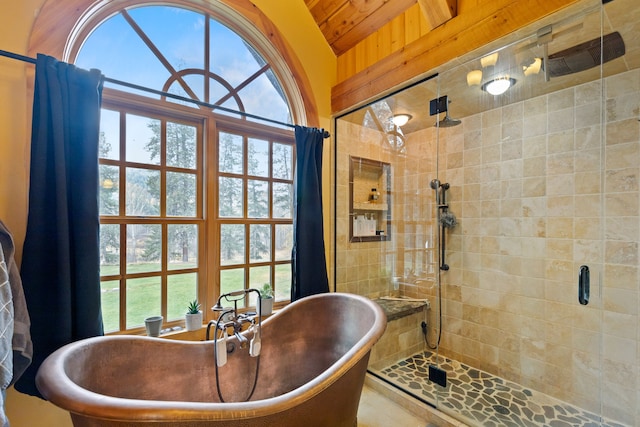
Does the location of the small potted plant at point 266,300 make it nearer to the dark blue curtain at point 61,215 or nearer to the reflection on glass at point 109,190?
the dark blue curtain at point 61,215

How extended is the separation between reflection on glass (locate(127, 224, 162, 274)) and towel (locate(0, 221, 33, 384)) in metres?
0.57

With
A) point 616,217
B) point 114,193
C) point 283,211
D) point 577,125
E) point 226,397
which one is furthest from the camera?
point 283,211

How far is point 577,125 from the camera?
205 cm

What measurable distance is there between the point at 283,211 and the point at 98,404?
5.82 feet

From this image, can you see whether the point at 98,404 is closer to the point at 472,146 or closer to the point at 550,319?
the point at 550,319

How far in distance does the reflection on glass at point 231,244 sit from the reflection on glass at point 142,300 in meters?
0.46

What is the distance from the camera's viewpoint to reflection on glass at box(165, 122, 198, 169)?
1.93m

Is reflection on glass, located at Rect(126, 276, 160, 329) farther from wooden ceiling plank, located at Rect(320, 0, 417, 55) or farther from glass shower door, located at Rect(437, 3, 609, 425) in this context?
wooden ceiling plank, located at Rect(320, 0, 417, 55)

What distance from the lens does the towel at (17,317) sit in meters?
1.14

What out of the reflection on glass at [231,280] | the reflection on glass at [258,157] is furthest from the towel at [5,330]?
the reflection on glass at [258,157]

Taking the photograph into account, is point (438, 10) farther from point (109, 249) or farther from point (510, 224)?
point (109, 249)

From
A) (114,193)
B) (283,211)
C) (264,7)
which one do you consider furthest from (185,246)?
(264,7)

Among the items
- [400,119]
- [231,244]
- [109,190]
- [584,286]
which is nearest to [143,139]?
[109,190]

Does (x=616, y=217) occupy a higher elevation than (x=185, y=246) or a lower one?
higher
